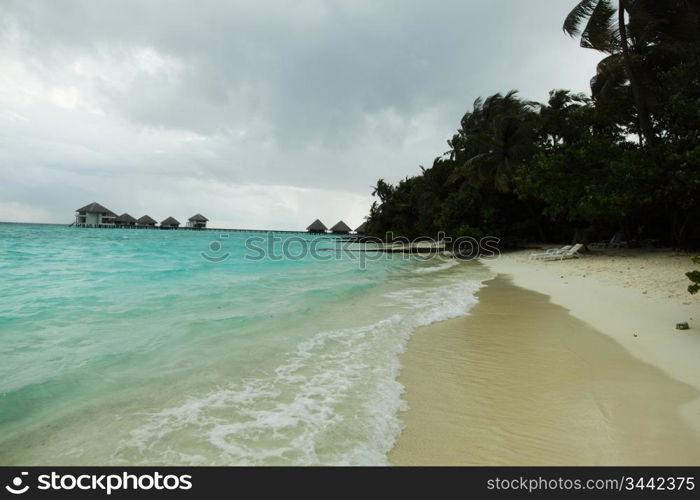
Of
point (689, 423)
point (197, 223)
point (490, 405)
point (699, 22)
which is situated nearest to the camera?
point (689, 423)

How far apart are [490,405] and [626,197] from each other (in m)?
15.0

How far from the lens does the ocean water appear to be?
2.87m

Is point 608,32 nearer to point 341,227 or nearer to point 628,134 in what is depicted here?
point 628,134

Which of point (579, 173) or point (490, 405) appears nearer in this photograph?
point (490, 405)

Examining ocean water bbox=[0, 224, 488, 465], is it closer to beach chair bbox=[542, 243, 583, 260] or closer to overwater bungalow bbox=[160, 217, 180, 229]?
beach chair bbox=[542, 243, 583, 260]

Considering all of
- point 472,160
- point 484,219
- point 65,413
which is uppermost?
point 472,160

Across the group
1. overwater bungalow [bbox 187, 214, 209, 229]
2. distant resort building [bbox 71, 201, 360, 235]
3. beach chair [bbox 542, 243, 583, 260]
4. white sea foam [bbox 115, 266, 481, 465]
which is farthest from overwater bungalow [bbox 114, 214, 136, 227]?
white sea foam [bbox 115, 266, 481, 465]

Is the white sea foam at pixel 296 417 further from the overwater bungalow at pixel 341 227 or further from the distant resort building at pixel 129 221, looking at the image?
the overwater bungalow at pixel 341 227

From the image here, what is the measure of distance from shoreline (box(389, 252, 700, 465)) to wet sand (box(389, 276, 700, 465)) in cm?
1

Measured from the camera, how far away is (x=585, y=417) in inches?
123

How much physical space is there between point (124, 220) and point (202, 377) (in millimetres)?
132867

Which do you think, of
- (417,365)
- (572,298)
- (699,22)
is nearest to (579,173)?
(699,22)

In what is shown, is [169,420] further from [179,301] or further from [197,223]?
[197,223]
